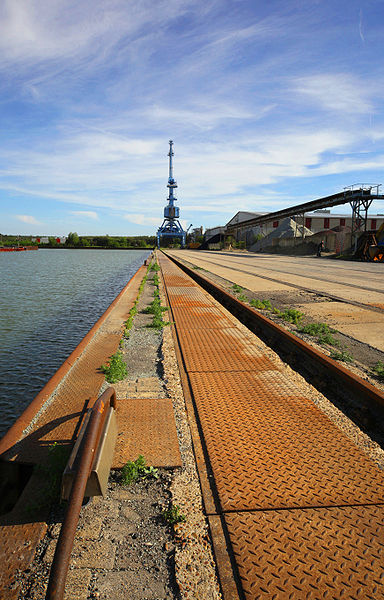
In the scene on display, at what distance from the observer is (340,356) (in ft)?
15.4

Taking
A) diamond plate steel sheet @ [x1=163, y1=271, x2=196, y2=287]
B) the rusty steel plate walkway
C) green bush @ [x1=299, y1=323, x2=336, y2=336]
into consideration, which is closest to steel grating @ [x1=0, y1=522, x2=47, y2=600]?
the rusty steel plate walkway

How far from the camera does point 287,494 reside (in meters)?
2.22

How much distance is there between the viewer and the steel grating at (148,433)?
2.58 meters

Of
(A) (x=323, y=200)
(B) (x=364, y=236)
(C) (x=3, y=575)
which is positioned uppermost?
(A) (x=323, y=200)

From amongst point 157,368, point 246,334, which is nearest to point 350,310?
point 246,334

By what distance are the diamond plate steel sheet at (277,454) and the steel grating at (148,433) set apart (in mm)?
264

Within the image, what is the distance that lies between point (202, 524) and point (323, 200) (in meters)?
37.0

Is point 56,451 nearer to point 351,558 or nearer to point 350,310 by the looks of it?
point 351,558

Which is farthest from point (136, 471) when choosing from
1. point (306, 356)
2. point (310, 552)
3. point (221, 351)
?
point (306, 356)

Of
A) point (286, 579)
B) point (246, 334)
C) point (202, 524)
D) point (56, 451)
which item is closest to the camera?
point (286, 579)

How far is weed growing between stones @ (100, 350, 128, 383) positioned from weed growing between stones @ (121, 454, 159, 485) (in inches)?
63.4

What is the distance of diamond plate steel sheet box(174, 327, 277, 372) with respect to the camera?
4.52 meters

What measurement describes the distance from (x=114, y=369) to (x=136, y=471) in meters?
1.87

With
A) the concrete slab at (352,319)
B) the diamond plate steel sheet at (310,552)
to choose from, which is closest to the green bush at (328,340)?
the concrete slab at (352,319)
